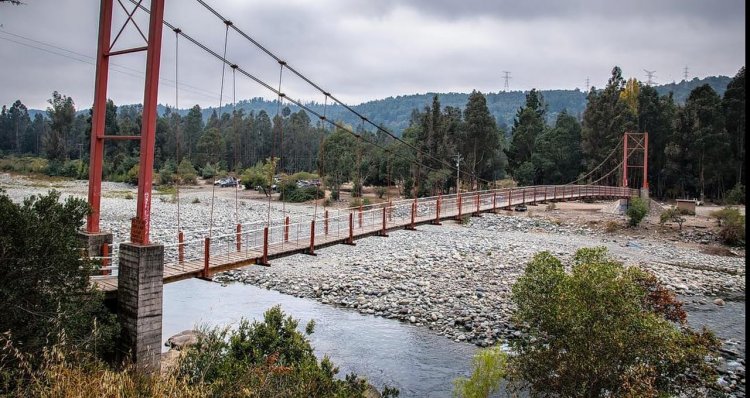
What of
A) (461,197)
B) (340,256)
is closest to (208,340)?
(461,197)

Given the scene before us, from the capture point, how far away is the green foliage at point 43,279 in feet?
17.4

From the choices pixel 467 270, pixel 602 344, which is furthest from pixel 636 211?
pixel 602 344

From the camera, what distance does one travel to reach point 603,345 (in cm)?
779

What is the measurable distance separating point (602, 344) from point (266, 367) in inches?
183

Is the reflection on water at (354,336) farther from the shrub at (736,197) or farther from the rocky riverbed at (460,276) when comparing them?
the shrub at (736,197)

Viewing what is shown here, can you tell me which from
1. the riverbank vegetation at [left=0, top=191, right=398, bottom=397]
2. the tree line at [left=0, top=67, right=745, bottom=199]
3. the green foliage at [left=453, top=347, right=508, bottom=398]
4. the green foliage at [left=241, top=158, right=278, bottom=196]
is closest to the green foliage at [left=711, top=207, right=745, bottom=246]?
the tree line at [left=0, top=67, right=745, bottom=199]

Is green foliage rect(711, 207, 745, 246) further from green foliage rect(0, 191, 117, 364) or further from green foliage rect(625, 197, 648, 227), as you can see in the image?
green foliage rect(0, 191, 117, 364)

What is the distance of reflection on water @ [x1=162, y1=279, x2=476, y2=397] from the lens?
10906 millimetres

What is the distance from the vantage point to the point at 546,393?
27.6 ft

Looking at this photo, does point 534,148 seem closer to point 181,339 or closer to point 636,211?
point 636,211

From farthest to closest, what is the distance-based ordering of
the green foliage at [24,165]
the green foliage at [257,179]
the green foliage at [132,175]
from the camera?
the green foliage at [24,165] < the green foliage at [132,175] < the green foliage at [257,179]

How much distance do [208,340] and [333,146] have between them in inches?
1463

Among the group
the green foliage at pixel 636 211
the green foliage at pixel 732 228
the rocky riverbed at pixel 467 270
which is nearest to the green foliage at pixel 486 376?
the rocky riverbed at pixel 467 270

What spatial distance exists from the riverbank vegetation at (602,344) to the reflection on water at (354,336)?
7.83 feet
